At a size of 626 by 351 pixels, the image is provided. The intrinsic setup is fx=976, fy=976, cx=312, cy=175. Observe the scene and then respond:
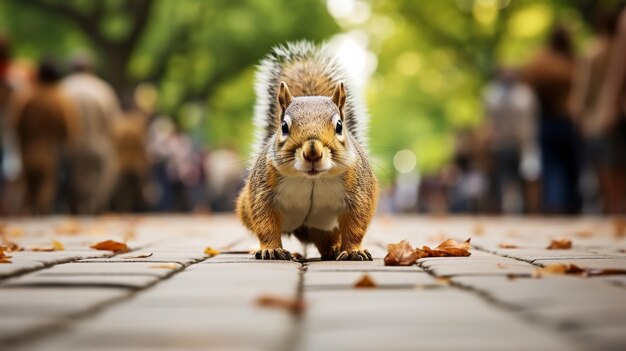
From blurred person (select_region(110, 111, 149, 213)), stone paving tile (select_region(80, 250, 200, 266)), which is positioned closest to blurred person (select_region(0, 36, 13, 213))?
blurred person (select_region(110, 111, 149, 213))

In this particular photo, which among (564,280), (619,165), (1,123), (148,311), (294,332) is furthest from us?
(1,123)

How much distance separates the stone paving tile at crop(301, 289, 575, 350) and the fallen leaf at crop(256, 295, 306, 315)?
1.7 inches

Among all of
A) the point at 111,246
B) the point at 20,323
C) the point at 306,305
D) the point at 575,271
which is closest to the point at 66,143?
the point at 111,246

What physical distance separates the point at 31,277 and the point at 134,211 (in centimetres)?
1531

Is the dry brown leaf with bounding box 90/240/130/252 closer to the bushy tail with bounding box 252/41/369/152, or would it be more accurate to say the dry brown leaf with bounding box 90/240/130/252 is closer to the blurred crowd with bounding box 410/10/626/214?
the bushy tail with bounding box 252/41/369/152

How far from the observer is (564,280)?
4.01 m

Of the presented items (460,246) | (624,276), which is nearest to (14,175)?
(460,246)

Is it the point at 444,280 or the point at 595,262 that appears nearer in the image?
the point at 444,280

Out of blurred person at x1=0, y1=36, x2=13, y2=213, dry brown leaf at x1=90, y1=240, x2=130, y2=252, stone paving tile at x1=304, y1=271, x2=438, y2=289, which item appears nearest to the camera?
stone paving tile at x1=304, y1=271, x2=438, y2=289

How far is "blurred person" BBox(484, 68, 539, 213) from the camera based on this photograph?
16.0 metres

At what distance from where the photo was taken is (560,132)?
15.1 meters

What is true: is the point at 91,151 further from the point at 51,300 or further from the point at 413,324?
the point at 413,324

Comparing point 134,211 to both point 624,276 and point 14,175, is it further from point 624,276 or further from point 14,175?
point 624,276

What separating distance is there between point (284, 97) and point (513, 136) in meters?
11.1
